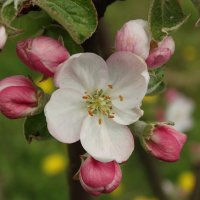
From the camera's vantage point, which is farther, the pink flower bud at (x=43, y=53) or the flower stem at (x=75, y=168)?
the flower stem at (x=75, y=168)

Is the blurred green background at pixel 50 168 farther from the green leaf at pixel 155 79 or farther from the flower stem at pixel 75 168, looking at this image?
the green leaf at pixel 155 79

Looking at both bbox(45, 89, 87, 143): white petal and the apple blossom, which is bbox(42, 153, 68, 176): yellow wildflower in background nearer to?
bbox(45, 89, 87, 143): white petal

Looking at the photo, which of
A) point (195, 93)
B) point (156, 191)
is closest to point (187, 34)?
point (195, 93)

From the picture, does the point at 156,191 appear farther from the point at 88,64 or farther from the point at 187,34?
the point at 187,34

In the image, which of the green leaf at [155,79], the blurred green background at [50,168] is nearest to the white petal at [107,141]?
the green leaf at [155,79]

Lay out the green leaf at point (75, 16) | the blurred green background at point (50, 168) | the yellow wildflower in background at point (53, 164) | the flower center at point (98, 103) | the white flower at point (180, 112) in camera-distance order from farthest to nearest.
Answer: the white flower at point (180, 112), the yellow wildflower in background at point (53, 164), the blurred green background at point (50, 168), the flower center at point (98, 103), the green leaf at point (75, 16)

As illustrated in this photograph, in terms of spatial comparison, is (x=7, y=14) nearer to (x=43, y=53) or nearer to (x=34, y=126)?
(x=43, y=53)
